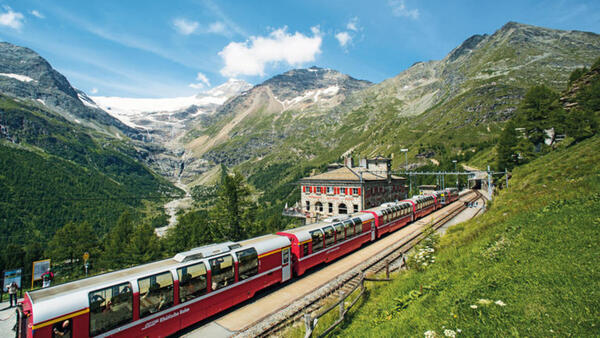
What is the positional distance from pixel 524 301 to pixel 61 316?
15.4 meters

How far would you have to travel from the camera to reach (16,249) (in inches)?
2542

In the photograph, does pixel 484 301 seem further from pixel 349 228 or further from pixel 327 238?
pixel 349 228

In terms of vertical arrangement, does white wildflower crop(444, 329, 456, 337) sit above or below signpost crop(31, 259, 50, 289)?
above

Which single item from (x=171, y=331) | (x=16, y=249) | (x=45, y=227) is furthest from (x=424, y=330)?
(x=45, y=227)

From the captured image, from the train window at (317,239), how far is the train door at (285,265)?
9.24ft

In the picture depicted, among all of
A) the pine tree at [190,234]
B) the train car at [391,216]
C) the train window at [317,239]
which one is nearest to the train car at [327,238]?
the train window at [317,239]

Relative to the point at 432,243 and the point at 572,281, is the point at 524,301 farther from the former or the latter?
the point at 432,243

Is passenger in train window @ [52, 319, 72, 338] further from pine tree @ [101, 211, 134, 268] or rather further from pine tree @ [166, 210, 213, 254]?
pine tree @ [101, 211, 134, 268]

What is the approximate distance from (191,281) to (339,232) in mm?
14340

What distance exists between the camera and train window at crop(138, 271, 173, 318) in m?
12.0

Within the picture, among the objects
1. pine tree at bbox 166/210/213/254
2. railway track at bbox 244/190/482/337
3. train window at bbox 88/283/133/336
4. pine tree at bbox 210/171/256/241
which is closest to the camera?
train window at bbox 88/283/133/336

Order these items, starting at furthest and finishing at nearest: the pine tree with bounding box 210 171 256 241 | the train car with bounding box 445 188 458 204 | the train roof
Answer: the train car with bounding box 445 188 458 204 < the pine tree with bounding box 210 171 256 241 < the train roof

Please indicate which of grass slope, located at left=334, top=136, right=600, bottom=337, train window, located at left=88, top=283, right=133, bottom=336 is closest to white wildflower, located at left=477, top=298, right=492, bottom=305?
grass slope, located at left=334, top=136, right=600, bottom=337

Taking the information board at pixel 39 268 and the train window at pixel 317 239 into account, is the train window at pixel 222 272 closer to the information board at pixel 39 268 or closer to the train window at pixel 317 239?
the train window at pixel 317 239
